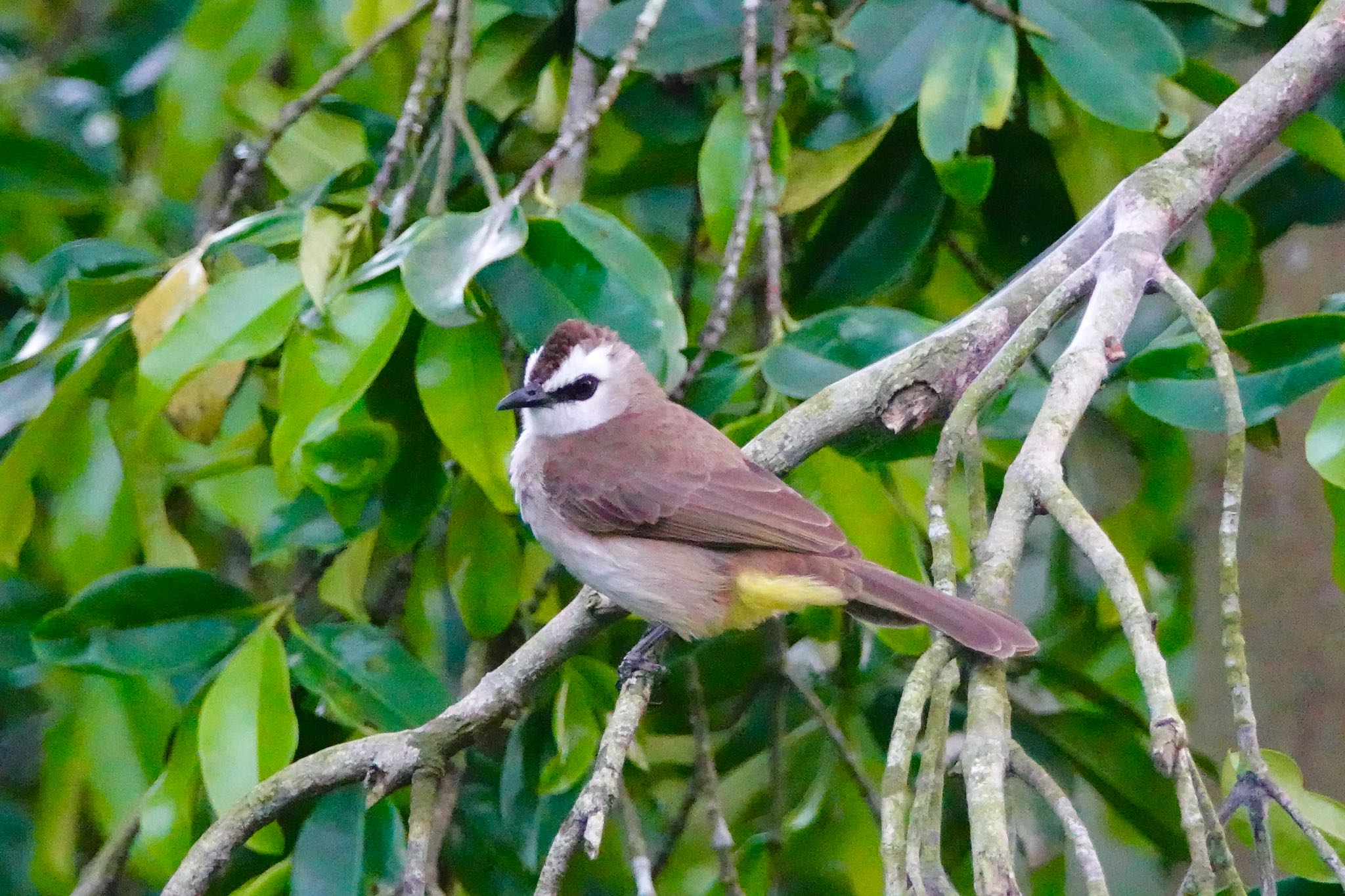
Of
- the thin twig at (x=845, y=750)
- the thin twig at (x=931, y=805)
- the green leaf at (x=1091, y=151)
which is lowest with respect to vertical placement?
the thin twig at (x=845, y=750)

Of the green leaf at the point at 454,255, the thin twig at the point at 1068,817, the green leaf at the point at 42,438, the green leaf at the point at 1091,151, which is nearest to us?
the thin twig at the point at 1068,817

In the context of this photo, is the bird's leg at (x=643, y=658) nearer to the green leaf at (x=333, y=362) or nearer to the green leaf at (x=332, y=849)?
the green leaf at (x=332, y=849)

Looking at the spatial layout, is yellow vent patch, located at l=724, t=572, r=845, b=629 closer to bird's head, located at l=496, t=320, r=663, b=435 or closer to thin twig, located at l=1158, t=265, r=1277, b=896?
bird's head, located at l=496, t=320, r=663, b=435

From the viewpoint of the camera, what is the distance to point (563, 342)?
219cm

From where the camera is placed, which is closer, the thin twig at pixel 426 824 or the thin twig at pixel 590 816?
the thin twig at pixel 590 816

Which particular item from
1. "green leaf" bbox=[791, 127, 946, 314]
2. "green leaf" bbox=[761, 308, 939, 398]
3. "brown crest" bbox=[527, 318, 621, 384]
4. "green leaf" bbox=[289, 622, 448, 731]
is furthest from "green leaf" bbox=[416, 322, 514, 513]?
"green leaf" bbox=[791, 127, 946, 314]

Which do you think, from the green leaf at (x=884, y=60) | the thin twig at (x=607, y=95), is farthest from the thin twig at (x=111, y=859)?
the green leaf at (x=884, y=60)

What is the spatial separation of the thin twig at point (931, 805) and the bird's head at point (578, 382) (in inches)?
37.5

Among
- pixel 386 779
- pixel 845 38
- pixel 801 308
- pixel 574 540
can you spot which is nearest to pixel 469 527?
pixel 574 540

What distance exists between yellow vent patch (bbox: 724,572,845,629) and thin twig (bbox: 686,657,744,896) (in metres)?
0.12

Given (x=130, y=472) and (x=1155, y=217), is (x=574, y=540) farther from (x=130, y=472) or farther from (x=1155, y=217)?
(x=1155, y=217)

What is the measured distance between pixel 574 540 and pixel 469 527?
187 millimetres

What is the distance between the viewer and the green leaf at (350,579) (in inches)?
88.4

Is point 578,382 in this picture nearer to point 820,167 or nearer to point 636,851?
point 820,167
